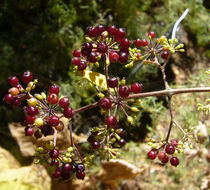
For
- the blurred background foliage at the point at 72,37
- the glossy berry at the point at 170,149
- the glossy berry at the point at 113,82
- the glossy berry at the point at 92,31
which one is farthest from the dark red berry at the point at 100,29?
the blurred background foliage at the point at 72,37

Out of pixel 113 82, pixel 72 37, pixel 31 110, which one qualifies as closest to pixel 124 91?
pixel 113 82

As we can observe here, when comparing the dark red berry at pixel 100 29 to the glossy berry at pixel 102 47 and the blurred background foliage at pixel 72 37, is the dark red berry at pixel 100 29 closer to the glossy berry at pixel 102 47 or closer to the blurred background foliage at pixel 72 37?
the glossy berry at pixel 102 47

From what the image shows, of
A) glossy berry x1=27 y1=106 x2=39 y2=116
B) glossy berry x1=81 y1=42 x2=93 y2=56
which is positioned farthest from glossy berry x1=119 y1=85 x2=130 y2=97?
glossy berry x1=27 y1=106 x2=39 y2=116

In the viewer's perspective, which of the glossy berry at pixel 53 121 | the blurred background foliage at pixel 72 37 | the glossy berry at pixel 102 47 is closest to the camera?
the glossy berry at pixel 53 121

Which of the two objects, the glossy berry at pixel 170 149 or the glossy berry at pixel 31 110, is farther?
the glossy berry at pixel 170 149

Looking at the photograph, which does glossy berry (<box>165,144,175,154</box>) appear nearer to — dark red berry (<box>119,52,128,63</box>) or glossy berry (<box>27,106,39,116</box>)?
dark red berry (<box>119,52,128,63</box>)

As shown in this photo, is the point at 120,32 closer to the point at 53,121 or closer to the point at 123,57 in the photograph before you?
the point at 123,57

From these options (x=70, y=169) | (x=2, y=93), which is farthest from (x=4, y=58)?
(x=70, y=169)

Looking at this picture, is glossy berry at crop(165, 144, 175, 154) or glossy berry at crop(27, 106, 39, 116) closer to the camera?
glossy berry at crop(27, 106, 39, 116)
